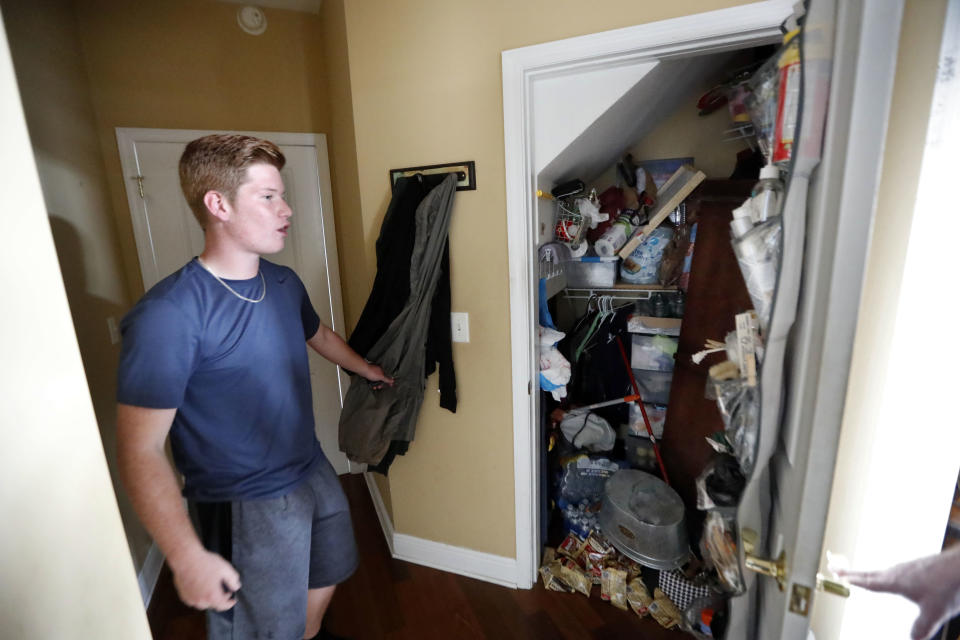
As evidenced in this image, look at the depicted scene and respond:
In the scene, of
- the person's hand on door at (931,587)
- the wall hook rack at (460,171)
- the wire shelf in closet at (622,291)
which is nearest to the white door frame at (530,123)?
the wall hook rack at (460,171)

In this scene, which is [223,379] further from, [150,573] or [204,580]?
[150,573]

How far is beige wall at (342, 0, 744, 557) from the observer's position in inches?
53.1

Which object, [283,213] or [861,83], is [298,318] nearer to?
[283,213]

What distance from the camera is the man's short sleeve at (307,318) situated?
1404 millimetres

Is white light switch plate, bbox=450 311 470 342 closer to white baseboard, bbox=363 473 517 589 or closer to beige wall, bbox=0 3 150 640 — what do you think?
white baseboard, bbox=363 473 517 589

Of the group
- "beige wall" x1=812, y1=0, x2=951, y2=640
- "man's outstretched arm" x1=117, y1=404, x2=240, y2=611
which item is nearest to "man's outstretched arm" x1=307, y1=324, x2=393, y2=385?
"man's outstretched arm" x1=117, y1=404, x2=240, y2=611

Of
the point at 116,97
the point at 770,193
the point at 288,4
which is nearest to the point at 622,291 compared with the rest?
the point at 770,193

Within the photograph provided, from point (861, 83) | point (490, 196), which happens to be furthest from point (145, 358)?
point (861, 83)

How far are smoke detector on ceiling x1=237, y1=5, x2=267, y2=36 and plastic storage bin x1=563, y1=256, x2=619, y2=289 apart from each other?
193 cm

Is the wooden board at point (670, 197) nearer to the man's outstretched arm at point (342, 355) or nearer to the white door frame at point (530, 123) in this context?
the white door frame at point (530, 123)

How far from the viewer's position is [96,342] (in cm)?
161

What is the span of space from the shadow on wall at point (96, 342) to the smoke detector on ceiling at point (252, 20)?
1256 mm

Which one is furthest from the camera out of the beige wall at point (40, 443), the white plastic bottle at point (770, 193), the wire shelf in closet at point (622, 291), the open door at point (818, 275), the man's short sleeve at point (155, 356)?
the wire shelf in closet at point (622, 291)

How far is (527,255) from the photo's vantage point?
1.49 meters
